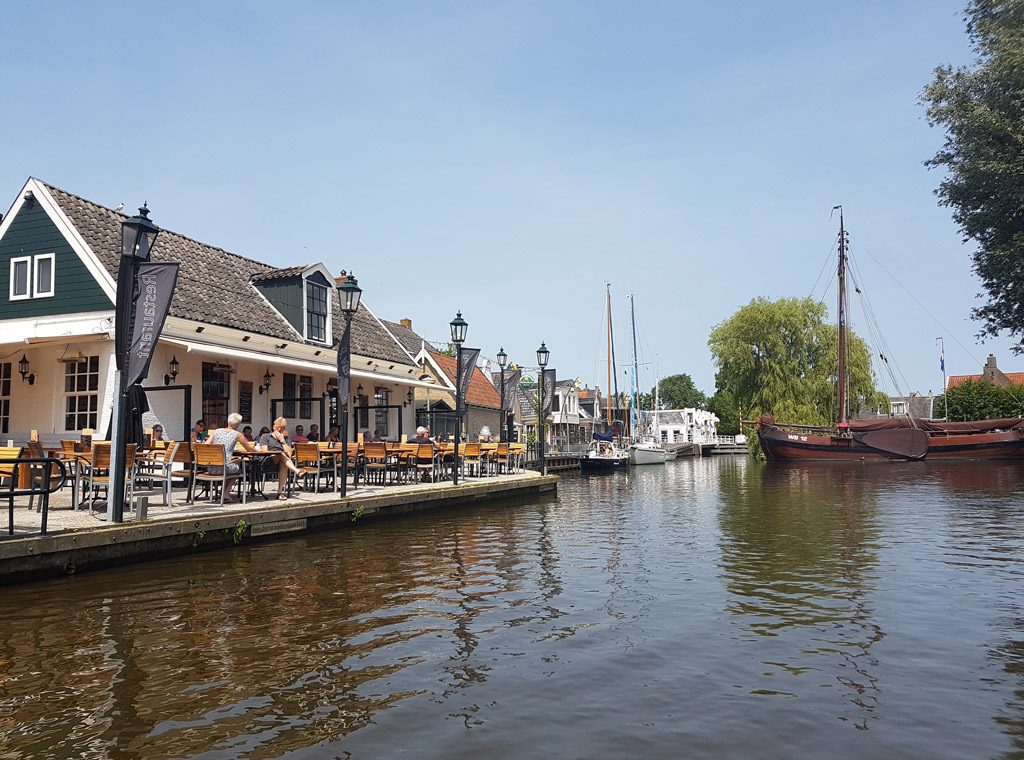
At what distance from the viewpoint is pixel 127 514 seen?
450 inches

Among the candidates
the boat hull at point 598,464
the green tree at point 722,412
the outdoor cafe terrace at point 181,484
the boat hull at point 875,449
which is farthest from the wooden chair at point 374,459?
the green tree at point 722,412

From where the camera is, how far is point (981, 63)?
26594 mm

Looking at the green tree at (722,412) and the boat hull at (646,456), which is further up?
the green tree at (722,412)

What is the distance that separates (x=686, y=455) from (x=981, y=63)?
213 ft

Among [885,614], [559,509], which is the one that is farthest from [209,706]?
[559,509]

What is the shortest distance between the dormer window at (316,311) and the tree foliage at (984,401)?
191ft

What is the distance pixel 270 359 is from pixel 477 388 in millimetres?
26497

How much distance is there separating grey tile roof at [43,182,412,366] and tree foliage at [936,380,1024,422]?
56748 mm

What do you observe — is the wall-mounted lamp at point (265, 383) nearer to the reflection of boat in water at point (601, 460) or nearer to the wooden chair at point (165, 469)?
the wooden chair at point (165, 469)

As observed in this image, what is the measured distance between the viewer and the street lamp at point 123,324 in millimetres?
10516

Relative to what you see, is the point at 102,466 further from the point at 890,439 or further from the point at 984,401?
the point at 984,401

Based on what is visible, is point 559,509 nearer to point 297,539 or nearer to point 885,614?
point 297,539

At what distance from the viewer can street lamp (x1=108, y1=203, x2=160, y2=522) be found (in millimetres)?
10516

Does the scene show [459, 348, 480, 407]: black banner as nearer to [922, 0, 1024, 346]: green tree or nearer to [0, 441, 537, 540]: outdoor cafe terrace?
[0, 441, 537, 540]: outdoor cafe terrace
